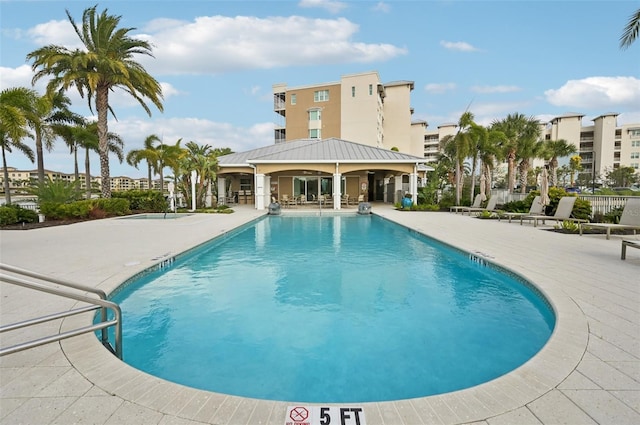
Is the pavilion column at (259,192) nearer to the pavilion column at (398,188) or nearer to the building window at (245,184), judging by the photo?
the building window at (245,184)

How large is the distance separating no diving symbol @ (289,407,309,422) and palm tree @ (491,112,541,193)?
27.9 m

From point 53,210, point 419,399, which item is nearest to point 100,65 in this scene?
point 53,210

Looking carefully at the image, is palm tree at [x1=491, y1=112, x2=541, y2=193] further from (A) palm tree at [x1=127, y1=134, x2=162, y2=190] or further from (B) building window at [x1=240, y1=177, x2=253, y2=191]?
(A) palm tree at [x1=127, y1=134, x2=162, y2=190]

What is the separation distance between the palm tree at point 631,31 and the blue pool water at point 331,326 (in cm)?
823

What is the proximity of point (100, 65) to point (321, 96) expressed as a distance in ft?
103

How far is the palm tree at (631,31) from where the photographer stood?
30.9 feet

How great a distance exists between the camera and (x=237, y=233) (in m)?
13.5

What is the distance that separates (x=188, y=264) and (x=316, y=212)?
530 inches

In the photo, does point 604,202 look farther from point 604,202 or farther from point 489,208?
point 489,208

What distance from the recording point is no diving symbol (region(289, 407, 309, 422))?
88.0 inches

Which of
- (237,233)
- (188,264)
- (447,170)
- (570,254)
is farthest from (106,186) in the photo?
(447,170)

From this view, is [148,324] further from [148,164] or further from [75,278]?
[148,164]

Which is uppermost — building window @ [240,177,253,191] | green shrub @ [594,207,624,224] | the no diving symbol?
building window @ [240,177,253,191]

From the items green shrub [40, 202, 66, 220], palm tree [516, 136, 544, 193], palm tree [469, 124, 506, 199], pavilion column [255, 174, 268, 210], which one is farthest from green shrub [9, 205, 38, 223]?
palm tree [516, 136, 544, 193]
